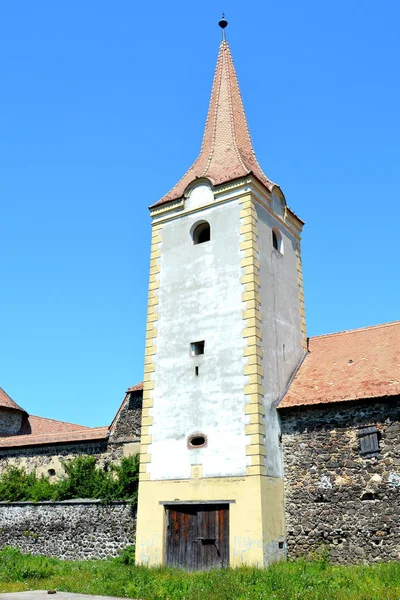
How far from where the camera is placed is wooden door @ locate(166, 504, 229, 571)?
14.5 metres

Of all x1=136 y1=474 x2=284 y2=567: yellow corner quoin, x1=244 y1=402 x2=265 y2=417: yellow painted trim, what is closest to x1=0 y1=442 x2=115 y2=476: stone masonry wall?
x1=136 y1=474 x2=284 y2=567: yellow corner quoin

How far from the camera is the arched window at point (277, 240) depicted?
18.9 metres

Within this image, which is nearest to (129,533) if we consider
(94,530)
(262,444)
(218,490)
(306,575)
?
(94,530)

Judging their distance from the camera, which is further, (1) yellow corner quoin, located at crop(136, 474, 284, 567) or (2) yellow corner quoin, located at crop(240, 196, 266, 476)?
(2) yellow corner quoin, located at crop(240, 196, 266, 476)

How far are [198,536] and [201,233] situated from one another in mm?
9217

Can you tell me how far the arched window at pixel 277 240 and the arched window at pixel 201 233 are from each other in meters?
2.19

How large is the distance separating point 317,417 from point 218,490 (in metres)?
3.29

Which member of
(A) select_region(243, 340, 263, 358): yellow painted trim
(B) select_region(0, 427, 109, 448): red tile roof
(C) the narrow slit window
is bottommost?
(B) select_region(0, 427, 109, 448): red tile roof

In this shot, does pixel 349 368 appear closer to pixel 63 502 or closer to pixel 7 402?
pixel 63 502

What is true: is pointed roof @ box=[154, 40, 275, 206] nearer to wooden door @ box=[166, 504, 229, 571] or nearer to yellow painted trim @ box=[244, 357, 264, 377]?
yellow painted trim @ box=[244, 357, 264, 377]

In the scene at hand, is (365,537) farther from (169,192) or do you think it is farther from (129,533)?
(169,192)

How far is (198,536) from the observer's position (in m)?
14.8

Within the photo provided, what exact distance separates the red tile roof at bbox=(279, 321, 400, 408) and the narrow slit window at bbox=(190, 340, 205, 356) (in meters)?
2.77

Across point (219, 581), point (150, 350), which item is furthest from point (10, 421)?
point (219, 581)
